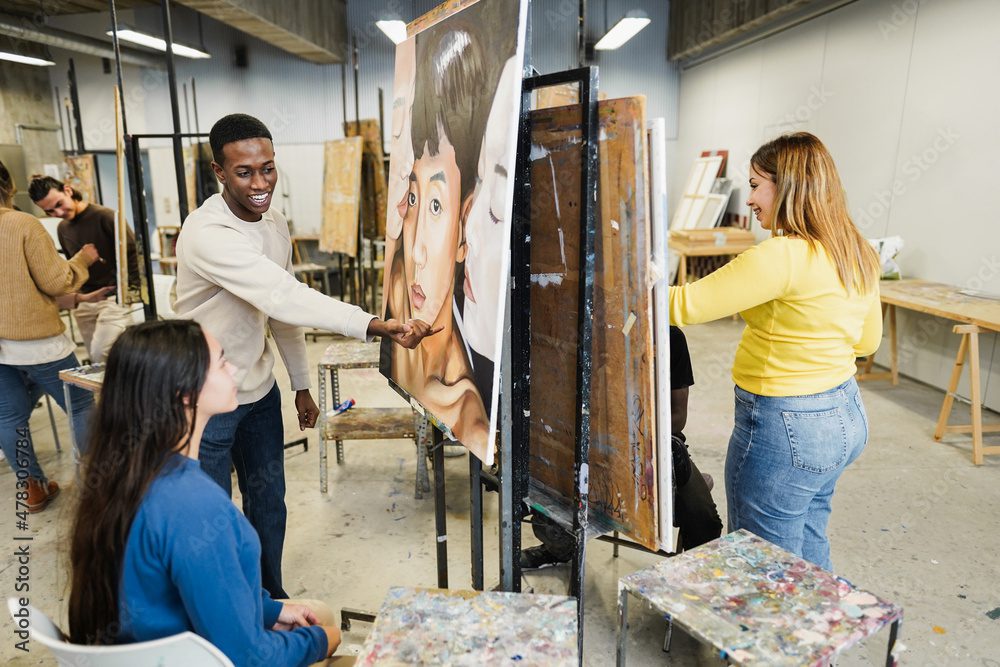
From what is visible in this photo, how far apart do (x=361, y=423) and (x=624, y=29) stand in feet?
18.7

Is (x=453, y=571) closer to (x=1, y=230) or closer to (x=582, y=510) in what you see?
(x=582, y=510)

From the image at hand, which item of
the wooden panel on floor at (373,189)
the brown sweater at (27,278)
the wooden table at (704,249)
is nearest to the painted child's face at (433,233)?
the brown sweater at (27,278)

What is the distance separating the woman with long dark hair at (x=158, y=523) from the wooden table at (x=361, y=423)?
1.79 m

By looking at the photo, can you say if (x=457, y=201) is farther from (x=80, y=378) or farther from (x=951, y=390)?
(x=951, y=390)

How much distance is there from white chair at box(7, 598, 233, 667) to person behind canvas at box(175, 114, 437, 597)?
69 centimetres

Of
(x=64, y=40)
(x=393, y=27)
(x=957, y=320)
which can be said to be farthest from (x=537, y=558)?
(x=64, y=40)

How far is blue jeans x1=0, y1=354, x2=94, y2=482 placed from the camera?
2.77 metres

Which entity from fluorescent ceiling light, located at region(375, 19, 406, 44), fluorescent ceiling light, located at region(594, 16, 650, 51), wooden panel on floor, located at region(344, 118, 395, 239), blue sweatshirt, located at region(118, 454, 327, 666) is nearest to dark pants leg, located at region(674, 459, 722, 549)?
blue sweatshirt, located at region(118, 454, 327, 666)

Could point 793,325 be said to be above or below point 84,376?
above

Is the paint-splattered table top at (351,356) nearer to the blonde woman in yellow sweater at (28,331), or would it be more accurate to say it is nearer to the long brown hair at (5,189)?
the blonde woman in yellow sweater at (28,331)

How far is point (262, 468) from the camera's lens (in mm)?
1905

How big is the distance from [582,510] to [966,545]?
222cm

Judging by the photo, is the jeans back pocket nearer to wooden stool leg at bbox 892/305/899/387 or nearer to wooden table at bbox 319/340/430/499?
wooden table at bbox 319/340/430/499

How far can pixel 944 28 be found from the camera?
4.32m
